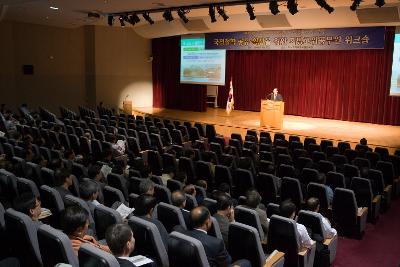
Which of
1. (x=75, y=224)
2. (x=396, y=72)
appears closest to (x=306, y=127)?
(x=396, y=72)

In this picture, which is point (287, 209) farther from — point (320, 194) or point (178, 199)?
point (320, 194)

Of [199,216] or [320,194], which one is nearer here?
[199,216]

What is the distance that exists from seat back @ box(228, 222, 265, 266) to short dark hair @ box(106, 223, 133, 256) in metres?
1.12

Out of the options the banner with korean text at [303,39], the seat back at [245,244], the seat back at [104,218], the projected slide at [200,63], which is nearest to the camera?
the seat back at [245,244]

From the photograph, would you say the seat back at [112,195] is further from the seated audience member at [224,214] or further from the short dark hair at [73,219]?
the short dark hair at [73,219]

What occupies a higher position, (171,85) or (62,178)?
(171,85)

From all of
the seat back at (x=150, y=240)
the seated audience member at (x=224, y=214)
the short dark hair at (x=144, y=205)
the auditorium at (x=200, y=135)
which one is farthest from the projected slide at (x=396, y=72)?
the seat back at (x=150, y=240)

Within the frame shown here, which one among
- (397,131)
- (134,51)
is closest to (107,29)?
(134,51)

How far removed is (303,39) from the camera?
13508mm

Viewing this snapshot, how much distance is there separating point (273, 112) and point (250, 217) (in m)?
8.78

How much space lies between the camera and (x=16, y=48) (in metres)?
15.3

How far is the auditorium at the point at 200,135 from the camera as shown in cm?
362

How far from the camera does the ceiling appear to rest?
11.0 metres

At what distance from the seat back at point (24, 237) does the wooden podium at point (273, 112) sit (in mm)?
9893
